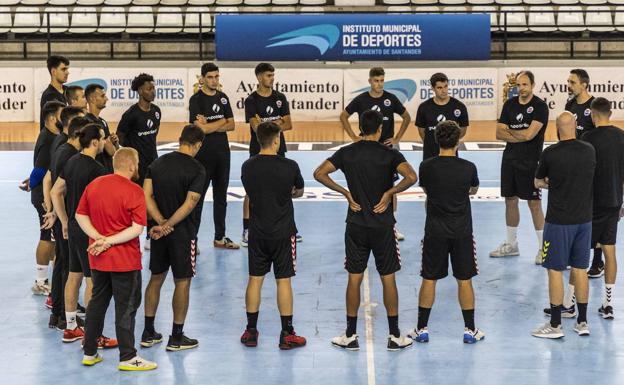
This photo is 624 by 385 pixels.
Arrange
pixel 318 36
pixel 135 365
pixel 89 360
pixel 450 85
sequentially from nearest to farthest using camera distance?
pixel 135 365 → pixel 89 360 → pixel 450 85 → pixel 318 36

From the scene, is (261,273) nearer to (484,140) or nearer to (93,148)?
(93,148)

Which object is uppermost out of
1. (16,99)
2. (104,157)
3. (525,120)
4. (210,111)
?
(16,99)

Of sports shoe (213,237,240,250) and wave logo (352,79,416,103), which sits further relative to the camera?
wave logo (352,79,416,103)

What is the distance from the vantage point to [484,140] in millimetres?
21656

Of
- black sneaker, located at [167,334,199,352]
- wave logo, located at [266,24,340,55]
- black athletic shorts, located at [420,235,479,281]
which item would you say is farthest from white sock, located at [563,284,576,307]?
wave logo, located at [266,24,340,55]

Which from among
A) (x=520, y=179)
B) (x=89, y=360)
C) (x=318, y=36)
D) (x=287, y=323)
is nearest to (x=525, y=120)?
(x=520, y=179)

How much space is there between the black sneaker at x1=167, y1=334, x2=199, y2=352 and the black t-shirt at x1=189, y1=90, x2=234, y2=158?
154 inches

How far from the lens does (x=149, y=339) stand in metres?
8.74

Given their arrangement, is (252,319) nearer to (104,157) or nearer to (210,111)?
(104,157)

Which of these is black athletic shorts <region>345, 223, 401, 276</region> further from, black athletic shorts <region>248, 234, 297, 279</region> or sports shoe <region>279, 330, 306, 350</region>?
sports shoe <region>279, 330, 306, 350</region>

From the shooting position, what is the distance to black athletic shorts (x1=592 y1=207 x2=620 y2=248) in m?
9.59

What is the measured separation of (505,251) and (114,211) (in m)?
5.73

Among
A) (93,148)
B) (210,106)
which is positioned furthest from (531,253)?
(93,148)

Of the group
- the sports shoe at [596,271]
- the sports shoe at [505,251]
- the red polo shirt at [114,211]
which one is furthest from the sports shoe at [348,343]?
the sports shoe at [505,251]
